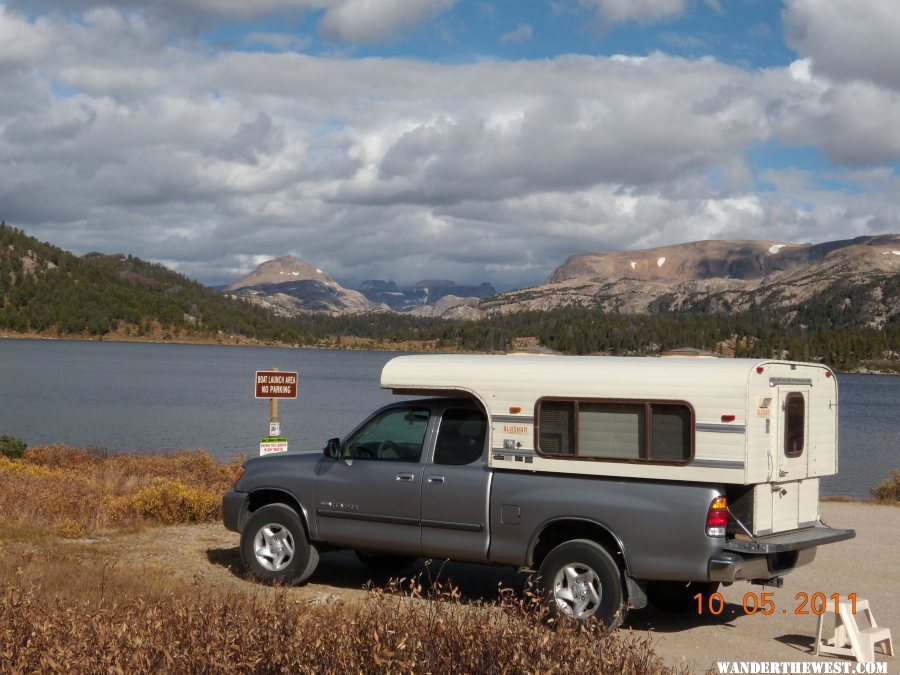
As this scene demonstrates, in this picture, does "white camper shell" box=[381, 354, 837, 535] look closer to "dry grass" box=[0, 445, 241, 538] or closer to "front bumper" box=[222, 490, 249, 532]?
"front bumper" box=[222, 490, 249, 532]

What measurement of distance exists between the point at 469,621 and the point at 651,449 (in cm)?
325

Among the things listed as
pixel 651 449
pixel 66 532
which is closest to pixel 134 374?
pixel 66 532

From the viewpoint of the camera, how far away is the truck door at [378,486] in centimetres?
970

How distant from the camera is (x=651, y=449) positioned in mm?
8555

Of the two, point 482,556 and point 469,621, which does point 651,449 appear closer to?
point 482,556

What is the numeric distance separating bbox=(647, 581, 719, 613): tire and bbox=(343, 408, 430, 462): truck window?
2650mm

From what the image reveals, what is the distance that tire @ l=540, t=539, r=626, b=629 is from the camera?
8383 mm

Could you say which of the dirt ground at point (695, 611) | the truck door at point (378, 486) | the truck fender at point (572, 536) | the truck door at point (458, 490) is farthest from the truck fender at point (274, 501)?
the truck fender at point (572, 536)

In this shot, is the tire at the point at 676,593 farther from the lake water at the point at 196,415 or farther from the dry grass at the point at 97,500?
the lake water at the point at 196,415

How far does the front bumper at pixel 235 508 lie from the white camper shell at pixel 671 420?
2.57 meters

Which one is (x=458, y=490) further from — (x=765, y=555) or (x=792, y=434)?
(x=792, y=434)
